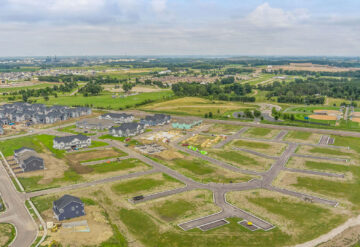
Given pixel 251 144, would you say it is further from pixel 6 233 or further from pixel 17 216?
pixel 6 233

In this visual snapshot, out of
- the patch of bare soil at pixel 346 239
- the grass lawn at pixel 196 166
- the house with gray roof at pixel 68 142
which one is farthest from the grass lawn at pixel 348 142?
the house with gray roof at pixel 68 142

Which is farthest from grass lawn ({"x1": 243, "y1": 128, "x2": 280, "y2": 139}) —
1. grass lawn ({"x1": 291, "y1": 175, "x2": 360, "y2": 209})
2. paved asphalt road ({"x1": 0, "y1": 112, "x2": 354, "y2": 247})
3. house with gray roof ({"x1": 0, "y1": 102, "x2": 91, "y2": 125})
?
house with gray roof ({"x1": 0, "y1": 102, "x2": 91, "y2": 125})

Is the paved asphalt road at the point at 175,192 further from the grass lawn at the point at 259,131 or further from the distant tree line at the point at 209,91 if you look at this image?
the distant tree line at the point at 209,91

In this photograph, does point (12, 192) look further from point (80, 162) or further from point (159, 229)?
point (159, 229)

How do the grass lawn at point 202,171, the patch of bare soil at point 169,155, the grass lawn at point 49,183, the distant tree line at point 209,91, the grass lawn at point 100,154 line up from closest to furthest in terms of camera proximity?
the grass lawn at point 49,183
the grass lawn at point 202,171
the grass lawn at point 100,154
the patch of bare soil at point 169,155
the distant tree line at point 209,91

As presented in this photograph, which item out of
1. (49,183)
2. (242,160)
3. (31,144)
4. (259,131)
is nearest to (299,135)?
(259,131)
